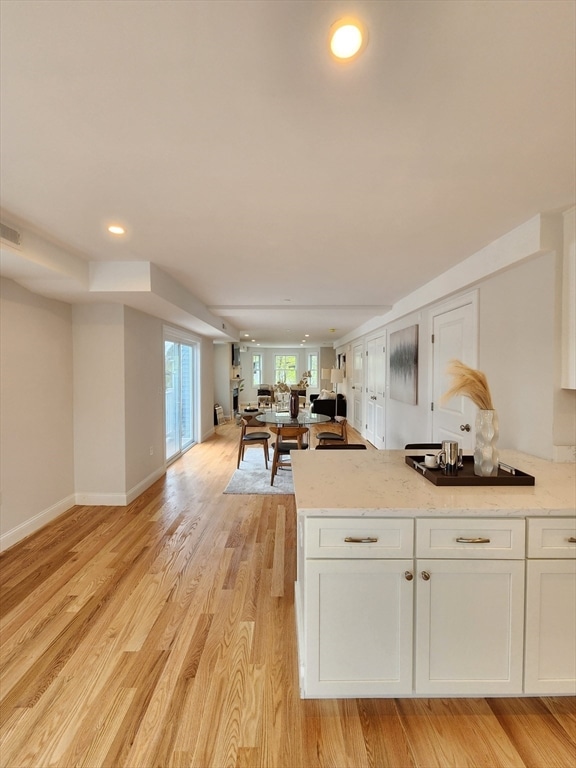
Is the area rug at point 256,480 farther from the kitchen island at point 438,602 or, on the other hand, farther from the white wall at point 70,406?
the kitchen island at point 438,602

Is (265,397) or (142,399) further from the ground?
(142,399)

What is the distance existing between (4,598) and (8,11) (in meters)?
2.96

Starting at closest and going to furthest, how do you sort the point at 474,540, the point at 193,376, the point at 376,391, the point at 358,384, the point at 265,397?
the point at 474,540 < the point at 376,391 < the point at 193,376 < the point at 358,384 < the point at 265,397

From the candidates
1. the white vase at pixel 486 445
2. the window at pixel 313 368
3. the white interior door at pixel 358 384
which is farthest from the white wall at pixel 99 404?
the window at pixel 313 368

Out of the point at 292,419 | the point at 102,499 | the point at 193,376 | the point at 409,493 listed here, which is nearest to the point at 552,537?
the point at 409,493

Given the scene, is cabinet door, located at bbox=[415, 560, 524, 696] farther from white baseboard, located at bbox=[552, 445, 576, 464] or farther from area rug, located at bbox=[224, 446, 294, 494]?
area rug, located at bbox=[224, 446, 294, 494]

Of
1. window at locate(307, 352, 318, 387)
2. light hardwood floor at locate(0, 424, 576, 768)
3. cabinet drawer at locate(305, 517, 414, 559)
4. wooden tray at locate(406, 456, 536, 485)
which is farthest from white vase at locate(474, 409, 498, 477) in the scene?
window at locate(307, 352, 318, 387)

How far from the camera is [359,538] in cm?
145

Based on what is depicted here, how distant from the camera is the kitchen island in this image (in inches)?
57.0

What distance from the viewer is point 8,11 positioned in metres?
0.92

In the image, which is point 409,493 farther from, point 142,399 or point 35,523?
point 142,399

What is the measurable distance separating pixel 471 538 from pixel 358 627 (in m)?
0.61

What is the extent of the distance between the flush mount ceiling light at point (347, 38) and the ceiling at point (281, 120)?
0.02 meters

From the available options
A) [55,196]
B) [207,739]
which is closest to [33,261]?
[55,196]
